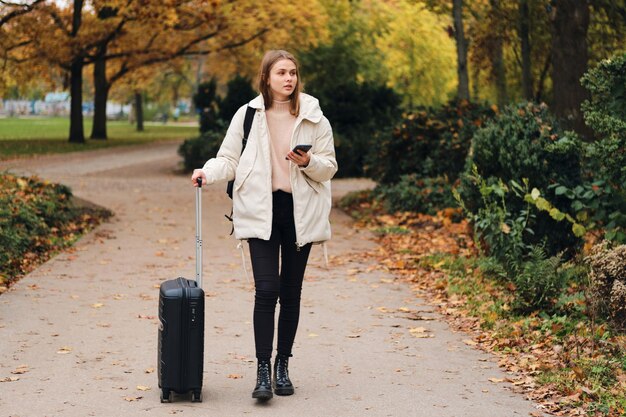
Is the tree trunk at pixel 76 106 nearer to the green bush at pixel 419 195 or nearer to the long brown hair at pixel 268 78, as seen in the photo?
the green bush at pixel 419 195

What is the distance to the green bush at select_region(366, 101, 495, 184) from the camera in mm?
15656

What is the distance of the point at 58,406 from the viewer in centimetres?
573

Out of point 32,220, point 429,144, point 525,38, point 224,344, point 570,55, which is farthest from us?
point 525,38

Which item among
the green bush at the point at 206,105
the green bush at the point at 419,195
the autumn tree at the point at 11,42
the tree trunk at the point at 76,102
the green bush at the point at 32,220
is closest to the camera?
the green bush at the point at 32,220

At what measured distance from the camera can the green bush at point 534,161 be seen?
1010 centimetres

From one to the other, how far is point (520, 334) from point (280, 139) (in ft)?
8.39

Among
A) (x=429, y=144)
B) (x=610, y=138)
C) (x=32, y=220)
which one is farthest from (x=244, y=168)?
(x=429, y=144)

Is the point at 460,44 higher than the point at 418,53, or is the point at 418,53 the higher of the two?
the point at 418,53

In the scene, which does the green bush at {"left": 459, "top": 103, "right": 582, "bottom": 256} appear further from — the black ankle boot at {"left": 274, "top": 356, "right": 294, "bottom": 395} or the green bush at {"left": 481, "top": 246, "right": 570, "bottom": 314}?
the black ankle boot at {"left": 274, "top": 356, "right": 294, "bottom": 395}

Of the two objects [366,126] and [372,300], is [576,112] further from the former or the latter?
[366,126]

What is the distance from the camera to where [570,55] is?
583 inches

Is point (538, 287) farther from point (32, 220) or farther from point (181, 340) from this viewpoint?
point (32, 220)

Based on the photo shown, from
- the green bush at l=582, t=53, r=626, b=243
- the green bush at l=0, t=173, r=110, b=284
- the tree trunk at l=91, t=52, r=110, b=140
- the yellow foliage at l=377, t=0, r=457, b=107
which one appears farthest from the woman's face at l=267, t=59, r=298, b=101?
the yellow foliage at l=377, t=0, r=457, b=107

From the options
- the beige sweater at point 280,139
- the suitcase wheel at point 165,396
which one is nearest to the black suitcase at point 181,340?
the suitcase wheel at point 165,396
